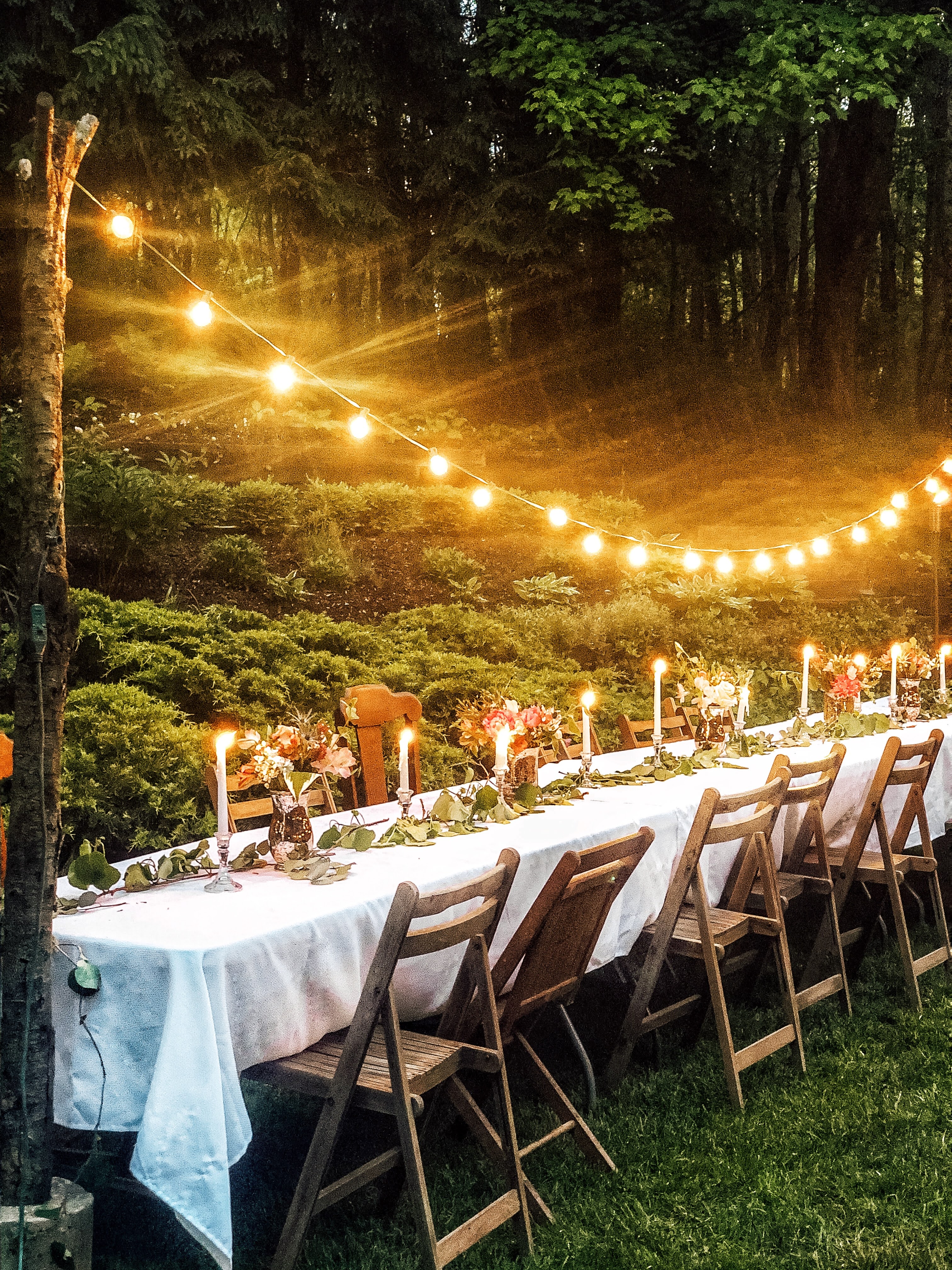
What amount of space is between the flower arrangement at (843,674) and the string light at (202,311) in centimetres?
399

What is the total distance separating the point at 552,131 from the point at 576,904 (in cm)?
1290

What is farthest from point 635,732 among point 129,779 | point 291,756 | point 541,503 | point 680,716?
point 541,503

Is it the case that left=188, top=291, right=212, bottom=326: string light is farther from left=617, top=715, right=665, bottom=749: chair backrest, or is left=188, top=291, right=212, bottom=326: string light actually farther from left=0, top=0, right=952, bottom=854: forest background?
left=617, top=715, right=665, bottom=749: chair backrest

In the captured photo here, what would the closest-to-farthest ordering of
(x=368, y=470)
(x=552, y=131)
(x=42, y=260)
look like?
(x=42, y=260) → (x=368, y=470) → (x=552, y=131)

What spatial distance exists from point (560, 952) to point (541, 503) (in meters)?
10.2

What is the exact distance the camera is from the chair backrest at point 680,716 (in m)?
7.04

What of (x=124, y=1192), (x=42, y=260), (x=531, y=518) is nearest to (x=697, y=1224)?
(x=124, y=1192)

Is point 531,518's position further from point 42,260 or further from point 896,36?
point 42,260

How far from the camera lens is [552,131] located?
14.0 metres

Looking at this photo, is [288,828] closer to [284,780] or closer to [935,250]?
[284,780]

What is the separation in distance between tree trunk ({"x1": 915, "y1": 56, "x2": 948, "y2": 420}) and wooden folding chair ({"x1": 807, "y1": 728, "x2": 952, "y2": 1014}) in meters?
12.8

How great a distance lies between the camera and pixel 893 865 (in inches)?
188

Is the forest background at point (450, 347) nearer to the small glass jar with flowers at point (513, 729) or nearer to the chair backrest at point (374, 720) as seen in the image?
the chair backrest at point (374, 720)

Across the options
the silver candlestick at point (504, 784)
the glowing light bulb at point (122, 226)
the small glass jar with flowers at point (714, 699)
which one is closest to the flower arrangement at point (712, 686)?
the small glass jar with flowers at point (714, 699)
